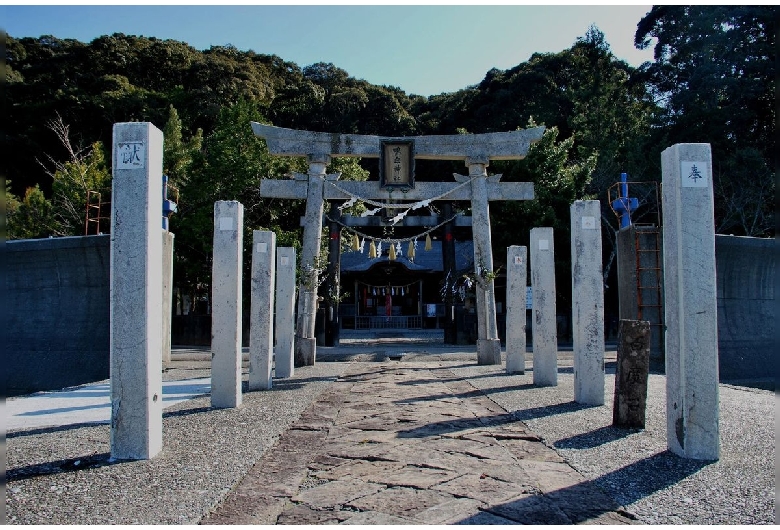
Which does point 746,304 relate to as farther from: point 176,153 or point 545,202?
point 176,153

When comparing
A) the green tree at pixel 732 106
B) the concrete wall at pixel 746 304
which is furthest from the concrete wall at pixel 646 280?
the green tree at pixel 732 106

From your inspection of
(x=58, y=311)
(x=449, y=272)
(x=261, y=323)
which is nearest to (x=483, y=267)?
(x=449, y=272)

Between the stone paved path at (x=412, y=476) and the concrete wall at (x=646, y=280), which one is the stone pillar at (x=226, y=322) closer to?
the stone paved path at (x=412, y=476)

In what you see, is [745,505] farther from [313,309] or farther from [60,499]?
[313,309]

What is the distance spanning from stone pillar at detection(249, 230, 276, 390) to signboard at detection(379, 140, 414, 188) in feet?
18.1

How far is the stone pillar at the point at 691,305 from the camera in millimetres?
4430

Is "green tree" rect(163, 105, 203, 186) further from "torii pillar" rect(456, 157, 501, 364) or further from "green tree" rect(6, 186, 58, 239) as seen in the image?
"torii pillar" rect(456, 157, 501, 364)

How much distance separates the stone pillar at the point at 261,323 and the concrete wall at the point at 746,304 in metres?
8.87

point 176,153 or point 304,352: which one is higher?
point 176,153

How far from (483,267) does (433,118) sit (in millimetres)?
25736

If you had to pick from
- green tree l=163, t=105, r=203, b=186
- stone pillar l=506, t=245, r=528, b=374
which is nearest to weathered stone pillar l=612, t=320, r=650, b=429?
stone pillar l=506, t=245, r=528, b=374

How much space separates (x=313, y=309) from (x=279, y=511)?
9.57m

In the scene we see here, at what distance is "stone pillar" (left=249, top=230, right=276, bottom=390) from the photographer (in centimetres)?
841

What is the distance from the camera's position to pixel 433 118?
1453 inches
